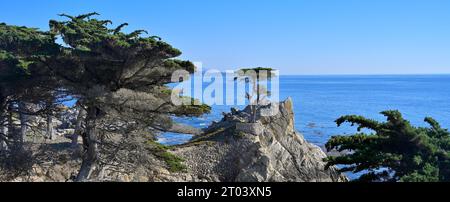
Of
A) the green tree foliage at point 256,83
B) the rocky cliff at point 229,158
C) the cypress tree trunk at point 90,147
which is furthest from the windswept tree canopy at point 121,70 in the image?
the green tree foliage at point 256,83

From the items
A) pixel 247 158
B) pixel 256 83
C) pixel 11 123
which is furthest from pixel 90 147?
pixel 256 83

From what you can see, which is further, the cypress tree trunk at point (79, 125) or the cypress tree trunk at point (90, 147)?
the cypress tree trunk at point (79, 125)

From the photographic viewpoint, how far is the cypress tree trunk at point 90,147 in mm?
11477

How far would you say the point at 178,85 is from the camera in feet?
41.4

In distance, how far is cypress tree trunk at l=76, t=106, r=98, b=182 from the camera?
37.7 feet

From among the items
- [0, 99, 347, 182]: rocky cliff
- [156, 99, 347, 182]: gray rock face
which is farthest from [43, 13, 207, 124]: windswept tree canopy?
[156, 99, 347, 182]: gray rock face

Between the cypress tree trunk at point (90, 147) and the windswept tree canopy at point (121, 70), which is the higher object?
the windswept tree canopy at point (121, 70)

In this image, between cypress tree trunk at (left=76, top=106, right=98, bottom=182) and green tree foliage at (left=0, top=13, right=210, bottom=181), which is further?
cypress tree trunk at (left=76, top=106, right=98, bottom=182)

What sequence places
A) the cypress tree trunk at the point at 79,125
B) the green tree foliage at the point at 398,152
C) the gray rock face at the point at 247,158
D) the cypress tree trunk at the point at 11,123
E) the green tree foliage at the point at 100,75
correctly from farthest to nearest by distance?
the gray rock face at the point at 247,158 < the cypress tree trunk at the point at 79,125 < the cypress tree trunk at the point at 11,123 < the green tree foliage at the point at 100,75 < the green tree foliage at the point at 398,152

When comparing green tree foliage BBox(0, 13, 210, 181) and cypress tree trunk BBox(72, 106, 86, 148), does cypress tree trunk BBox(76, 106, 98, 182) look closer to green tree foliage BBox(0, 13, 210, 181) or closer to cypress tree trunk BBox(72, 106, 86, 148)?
green tree foliage BBox(0, 13, 210, 181)

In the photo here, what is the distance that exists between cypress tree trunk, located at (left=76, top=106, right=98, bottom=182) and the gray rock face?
435 cm

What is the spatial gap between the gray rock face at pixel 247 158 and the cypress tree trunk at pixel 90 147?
435 cm

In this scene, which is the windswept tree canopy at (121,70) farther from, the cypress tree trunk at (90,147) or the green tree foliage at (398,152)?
the green tree foliage at (398,152)
